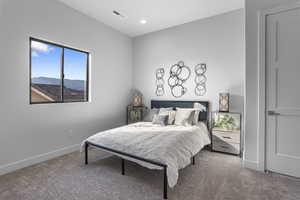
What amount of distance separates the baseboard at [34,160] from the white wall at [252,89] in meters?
3.38

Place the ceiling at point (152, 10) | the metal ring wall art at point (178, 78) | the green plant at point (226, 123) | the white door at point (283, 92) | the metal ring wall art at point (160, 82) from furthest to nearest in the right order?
the metal ring wall art at point (160, 82) < the metal ring wall art at point (178, 78) < the green plant at point (226, 123) < the ceiling at point (152, 10) < the white door at point (283, 92)

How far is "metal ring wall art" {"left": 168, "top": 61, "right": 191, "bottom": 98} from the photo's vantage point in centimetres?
404

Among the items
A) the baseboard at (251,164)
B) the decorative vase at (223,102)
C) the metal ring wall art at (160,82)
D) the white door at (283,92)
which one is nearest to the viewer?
the white door at (283,92)

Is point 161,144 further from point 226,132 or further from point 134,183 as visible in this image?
point 226,132

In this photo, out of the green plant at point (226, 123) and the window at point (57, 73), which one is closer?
the window at point (57, 73)

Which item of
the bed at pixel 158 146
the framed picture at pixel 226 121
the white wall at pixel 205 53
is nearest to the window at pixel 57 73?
the bed at pixel 158 146

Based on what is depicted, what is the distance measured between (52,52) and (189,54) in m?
3.06

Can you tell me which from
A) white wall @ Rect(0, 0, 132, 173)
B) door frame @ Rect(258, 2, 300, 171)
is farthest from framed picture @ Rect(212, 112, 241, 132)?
white wall @ Rect(0, 0, 132, 173)

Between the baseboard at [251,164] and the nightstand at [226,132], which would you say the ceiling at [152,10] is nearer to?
the nightstand at [226,132]

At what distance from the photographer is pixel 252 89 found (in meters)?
2.62

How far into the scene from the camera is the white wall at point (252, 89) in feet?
8.39

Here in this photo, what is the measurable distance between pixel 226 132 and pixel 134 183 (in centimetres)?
214

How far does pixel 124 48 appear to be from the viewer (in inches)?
185

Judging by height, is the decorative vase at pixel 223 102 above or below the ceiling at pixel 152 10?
below
